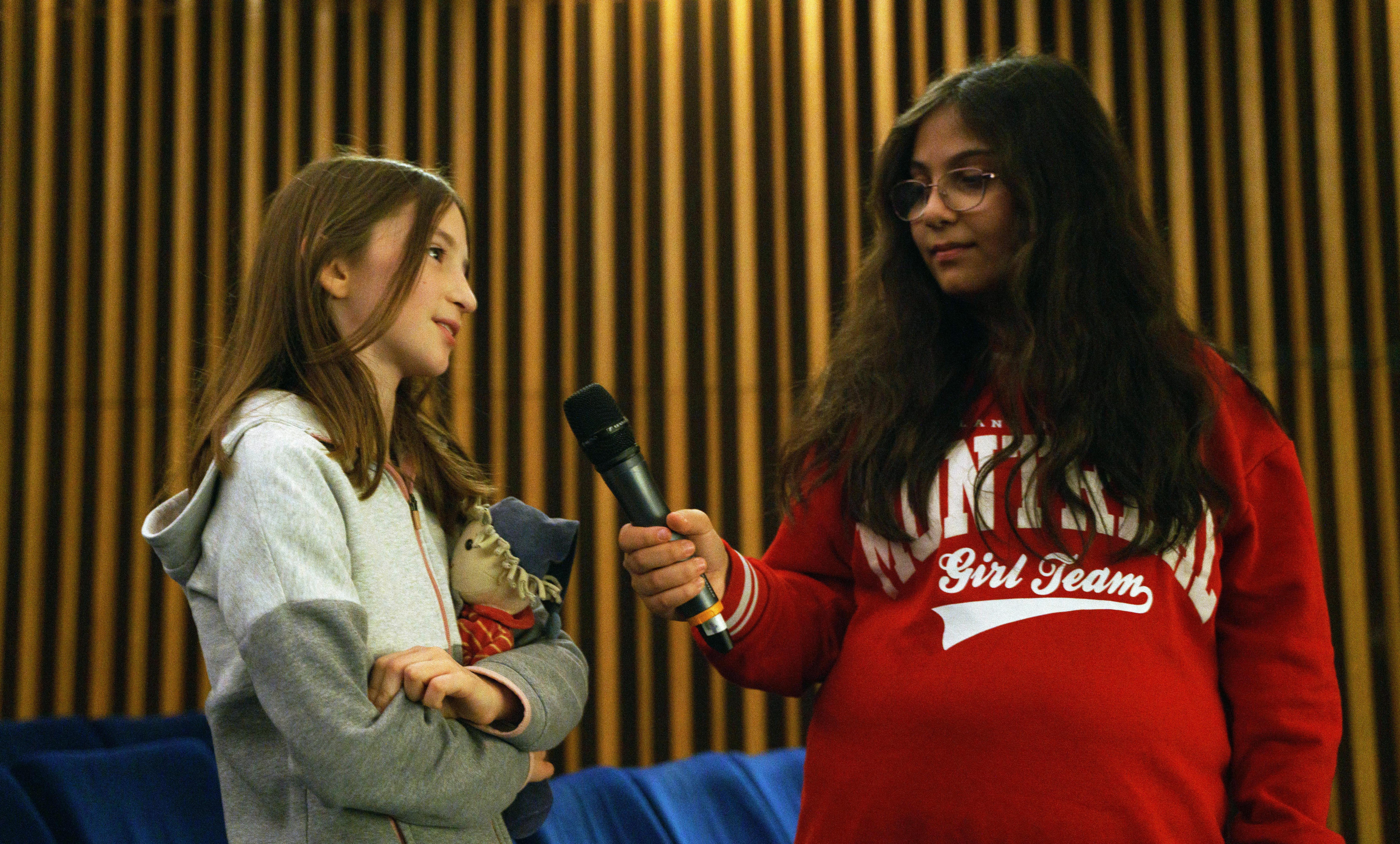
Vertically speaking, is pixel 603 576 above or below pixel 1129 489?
below

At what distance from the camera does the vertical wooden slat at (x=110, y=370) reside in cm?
292

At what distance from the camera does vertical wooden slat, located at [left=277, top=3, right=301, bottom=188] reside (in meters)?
3.06

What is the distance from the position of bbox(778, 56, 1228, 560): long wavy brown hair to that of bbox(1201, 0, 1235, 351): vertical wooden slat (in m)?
1.84

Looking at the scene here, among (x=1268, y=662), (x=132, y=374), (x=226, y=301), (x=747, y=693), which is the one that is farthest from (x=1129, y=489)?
(x=132, y=374)

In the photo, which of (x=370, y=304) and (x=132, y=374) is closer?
(x=370, y=304)

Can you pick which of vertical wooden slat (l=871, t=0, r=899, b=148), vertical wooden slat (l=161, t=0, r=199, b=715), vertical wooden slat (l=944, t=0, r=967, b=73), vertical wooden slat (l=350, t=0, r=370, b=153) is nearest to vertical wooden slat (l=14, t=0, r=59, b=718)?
vertical wooden slat (l=161, t=0, r=199, b=715)

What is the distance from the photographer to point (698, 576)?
1144mm

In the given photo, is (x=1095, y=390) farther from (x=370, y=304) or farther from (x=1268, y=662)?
(x=370, y=304)

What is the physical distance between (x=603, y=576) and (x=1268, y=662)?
1994mm

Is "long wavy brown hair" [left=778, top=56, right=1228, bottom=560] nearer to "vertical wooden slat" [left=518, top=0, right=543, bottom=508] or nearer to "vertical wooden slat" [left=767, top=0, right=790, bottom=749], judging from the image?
"vertical wooden slat" [left=767, top=0, right=790, bottom=749]

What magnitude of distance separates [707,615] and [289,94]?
260 cm

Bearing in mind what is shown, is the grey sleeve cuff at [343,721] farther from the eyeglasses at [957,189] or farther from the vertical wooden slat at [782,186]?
the vertical wooden slat at [782,186]

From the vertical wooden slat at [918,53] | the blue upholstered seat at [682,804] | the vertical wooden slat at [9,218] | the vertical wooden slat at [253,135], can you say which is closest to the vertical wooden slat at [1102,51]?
the vertical wooden slat at [918,53]

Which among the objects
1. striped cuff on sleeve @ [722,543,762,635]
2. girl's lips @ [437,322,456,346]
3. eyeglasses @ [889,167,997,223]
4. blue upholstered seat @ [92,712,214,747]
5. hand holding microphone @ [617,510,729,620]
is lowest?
blue upholstered seat @ [92,712,214,747]
